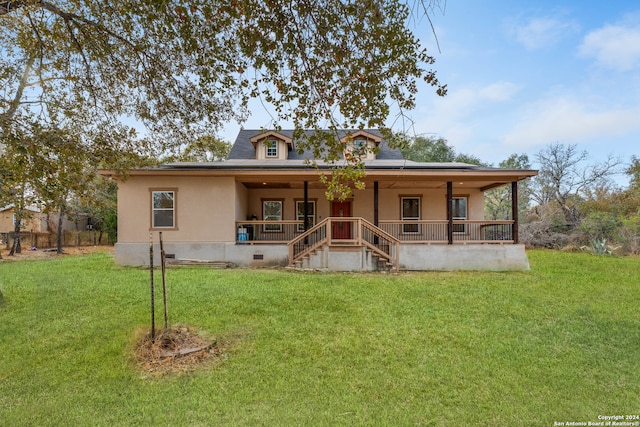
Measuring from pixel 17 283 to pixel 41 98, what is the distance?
607 centimetres

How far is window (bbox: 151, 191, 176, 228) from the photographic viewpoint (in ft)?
36.5

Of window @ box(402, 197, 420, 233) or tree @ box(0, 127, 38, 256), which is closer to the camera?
tree @ box(0, 127, 38, 256)

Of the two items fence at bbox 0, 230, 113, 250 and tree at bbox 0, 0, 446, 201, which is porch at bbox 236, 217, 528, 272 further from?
fence at bbox 0, 230, 113, 250

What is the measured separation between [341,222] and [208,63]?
9795 mm

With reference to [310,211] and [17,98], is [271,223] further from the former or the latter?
[17,98]

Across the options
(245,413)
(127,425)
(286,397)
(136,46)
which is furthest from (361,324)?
(136,46)

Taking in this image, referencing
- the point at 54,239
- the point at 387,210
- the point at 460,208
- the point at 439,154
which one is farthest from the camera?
the point at 439,154

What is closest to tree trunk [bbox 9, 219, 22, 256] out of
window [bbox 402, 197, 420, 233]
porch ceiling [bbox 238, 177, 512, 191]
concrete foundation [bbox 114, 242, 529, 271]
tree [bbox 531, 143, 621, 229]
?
concrete foundation [bbox 114, 242, 529, 271]

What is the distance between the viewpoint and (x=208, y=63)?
161 inches

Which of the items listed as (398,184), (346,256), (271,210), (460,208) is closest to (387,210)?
(398,184)

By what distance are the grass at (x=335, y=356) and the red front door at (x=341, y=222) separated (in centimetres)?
549

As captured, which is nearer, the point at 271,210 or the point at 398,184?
the point at 398,184

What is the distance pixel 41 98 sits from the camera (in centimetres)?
547

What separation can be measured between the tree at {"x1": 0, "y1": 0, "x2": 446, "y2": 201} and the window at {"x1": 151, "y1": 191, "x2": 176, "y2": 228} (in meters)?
5.25
